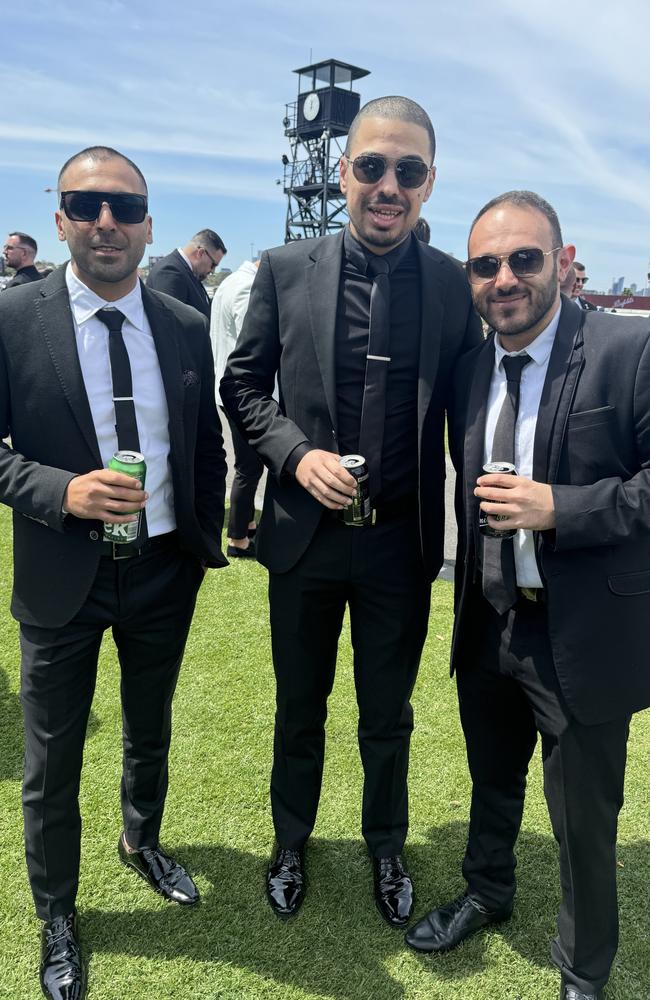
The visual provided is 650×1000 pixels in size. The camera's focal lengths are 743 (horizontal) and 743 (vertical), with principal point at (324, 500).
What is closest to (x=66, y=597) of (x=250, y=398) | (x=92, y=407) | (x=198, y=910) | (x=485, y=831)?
(x=92, y=407)

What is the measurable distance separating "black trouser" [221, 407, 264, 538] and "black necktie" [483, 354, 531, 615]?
368 centimetres

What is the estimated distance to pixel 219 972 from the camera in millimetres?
2482

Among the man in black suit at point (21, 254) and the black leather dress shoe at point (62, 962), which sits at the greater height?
the man in black suit at point (21, 254)

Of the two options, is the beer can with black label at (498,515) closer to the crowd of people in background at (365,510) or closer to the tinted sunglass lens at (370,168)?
the crowd of people in background at (365,510)

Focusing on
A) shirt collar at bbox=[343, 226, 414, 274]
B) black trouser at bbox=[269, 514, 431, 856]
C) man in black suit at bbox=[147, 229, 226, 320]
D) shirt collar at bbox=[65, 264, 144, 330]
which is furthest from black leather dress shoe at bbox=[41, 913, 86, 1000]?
man in black suit at bbox=[147, 229, 226, 320]

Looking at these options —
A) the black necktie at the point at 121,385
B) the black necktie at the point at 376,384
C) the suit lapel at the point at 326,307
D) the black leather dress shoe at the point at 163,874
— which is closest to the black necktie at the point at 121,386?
the black necktie at the point at 121,385

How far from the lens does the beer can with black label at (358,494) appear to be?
2.29 m

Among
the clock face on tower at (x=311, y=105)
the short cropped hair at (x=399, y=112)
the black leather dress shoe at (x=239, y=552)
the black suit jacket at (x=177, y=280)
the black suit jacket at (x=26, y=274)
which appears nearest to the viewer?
the short cropped hair at (x=399, y=112)

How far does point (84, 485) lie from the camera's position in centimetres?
213

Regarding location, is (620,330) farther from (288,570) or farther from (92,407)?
(92,407)

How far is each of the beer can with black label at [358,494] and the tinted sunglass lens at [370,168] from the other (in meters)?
0.93

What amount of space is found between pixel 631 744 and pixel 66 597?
10.2 ft

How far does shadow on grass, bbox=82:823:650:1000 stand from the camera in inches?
99.4

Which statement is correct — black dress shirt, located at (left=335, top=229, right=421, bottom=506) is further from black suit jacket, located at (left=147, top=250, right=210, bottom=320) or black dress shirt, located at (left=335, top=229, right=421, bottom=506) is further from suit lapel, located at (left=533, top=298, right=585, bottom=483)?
black suit jacket, located at (left=147, top=250, right=210, bottom=320)
